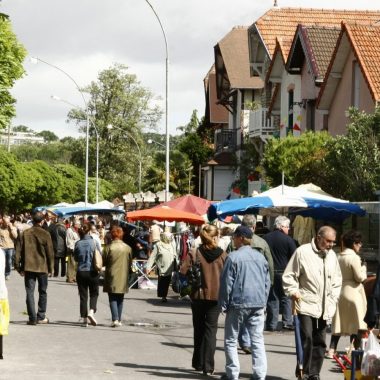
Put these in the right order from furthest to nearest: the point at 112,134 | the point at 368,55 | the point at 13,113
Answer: the point at 112,134
the point at 13,113
the point at 368,55

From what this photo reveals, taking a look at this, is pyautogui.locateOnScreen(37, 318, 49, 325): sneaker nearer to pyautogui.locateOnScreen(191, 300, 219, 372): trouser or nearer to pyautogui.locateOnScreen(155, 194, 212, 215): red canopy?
pyautogui.locateOnScreen(191, 300, 219, 372): trouser

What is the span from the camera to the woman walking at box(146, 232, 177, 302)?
26547 mm

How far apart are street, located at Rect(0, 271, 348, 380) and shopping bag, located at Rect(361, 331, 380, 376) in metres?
3.22

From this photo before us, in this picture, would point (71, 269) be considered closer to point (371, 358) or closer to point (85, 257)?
point (85, 257)

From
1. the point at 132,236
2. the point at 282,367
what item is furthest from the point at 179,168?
the point at 282,367

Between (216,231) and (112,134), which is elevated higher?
(112,134)

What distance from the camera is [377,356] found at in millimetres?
10195

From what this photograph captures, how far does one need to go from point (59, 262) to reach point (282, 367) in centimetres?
2556

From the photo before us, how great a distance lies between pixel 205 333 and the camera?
45.2 feet

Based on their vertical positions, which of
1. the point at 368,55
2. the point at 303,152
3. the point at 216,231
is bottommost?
the point at 216,231

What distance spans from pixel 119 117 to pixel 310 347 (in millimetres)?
83735

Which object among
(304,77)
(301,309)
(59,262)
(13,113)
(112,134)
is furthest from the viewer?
(112,134)

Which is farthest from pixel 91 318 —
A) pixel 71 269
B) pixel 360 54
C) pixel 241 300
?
pixel 360 54

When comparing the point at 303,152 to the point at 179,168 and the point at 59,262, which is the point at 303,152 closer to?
the point at 59,262
